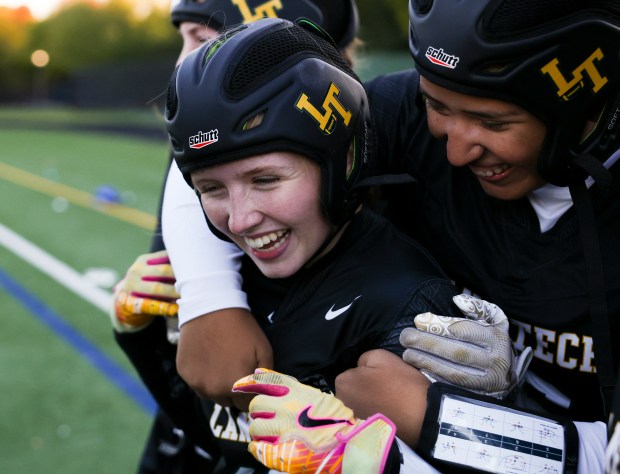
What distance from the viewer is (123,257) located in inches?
323

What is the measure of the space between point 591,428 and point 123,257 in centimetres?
699

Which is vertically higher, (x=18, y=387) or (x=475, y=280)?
(x=475, y=280)

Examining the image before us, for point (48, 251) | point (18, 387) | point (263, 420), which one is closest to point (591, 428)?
point (263, 420)

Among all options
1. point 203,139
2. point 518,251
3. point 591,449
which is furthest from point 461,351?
point 203,139

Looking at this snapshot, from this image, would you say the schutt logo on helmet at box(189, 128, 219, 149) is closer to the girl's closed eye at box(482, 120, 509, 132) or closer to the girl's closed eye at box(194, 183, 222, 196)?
the girl's closed eye at box(194, 183, 222, 196)

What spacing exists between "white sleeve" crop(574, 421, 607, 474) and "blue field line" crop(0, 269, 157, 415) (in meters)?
3.43

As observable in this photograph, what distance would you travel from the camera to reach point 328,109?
76.8 inches

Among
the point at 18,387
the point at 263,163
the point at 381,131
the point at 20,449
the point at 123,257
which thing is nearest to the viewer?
the point at 263,163

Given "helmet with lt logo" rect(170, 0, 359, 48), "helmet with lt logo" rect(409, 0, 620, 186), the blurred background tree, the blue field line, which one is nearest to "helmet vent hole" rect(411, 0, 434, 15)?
"helmet with lt logo" rect(409, 0, 620, 186)

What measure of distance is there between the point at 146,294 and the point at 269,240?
604mm

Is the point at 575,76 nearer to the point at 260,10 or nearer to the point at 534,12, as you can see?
the point at 534,12

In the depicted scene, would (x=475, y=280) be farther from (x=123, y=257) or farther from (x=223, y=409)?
(x=123, y=257)

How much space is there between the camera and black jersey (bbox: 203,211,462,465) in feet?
6.29

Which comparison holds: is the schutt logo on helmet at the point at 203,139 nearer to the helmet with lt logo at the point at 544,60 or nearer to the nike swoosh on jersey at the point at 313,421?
the helmet with lt logo at the point at 544,60
